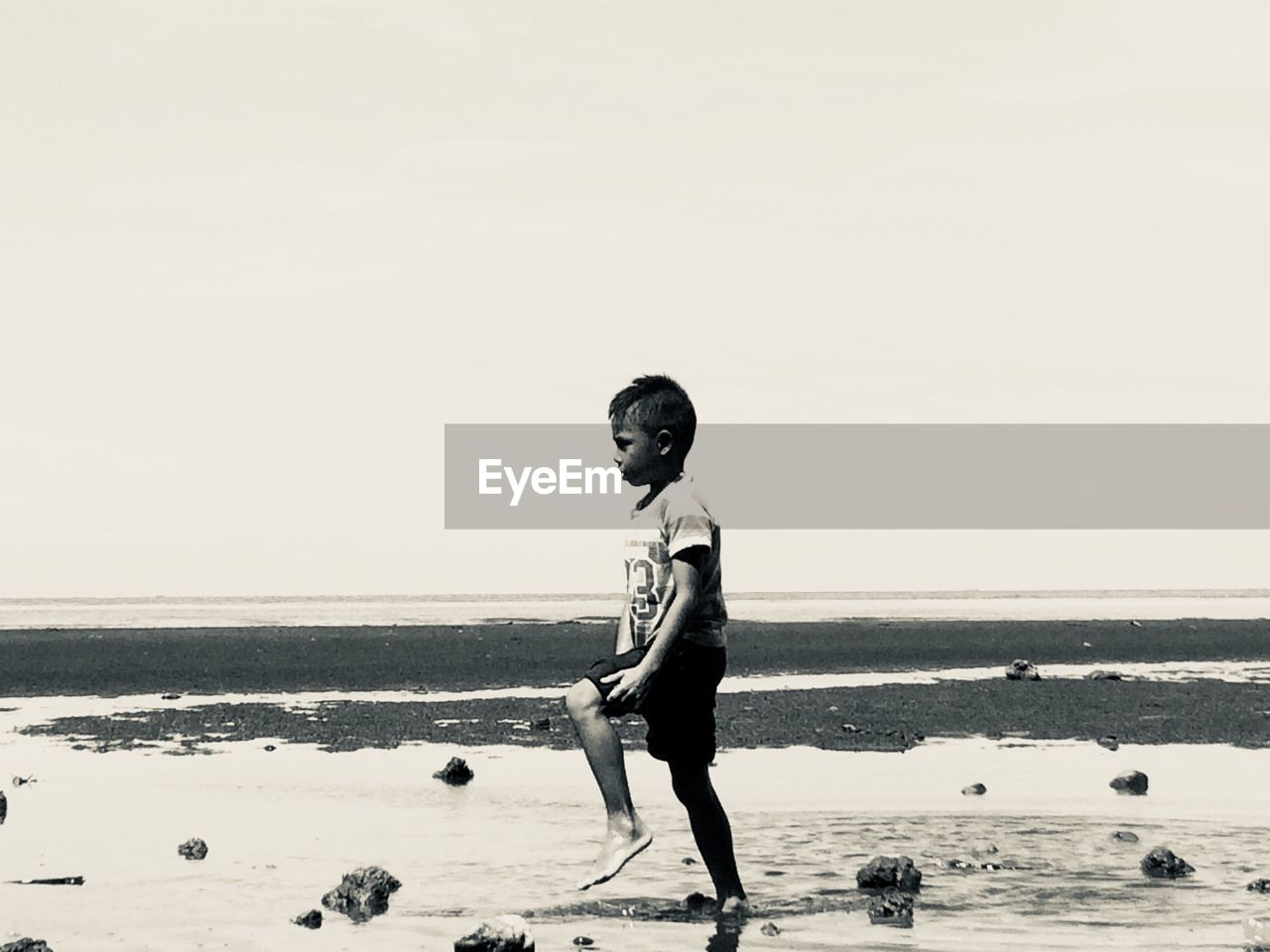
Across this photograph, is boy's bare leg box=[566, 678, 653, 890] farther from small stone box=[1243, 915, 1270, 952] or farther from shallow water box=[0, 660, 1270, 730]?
shallow water box=[0, 660, 1270, 730]

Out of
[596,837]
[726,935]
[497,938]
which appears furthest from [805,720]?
[497,938]

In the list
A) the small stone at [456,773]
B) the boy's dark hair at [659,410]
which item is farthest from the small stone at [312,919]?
the small stone at [456,773]

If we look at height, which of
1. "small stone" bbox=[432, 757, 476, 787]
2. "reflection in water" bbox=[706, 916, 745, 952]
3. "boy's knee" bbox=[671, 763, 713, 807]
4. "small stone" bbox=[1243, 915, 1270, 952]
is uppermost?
"boy's knee" bbox=[671, 763, 713, 807]

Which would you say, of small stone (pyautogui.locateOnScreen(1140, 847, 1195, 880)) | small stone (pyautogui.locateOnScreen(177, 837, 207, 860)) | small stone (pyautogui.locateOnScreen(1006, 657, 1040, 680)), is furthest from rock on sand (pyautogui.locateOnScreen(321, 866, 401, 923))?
small stone (pyautogui.locateOnScreen(1006, 657, 1040, 680))

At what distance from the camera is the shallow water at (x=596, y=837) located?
9.53 metres

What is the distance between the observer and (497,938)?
8.69 m

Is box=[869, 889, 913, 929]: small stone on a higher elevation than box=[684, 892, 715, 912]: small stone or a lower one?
higher

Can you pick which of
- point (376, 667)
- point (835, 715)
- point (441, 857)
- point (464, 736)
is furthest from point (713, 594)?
point (376, 667)

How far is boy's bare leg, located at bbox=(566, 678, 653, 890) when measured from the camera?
9.13 m

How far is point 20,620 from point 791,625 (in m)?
23.7

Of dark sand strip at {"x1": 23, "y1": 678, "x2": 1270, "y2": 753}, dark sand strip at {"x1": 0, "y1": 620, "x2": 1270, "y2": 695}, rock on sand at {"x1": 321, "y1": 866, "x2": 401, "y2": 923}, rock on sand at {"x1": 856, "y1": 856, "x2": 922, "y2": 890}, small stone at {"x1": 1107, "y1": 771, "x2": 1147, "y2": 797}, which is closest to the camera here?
rock on sand at {"x1": 321, "y1": 866, "x2": 401, "y2": 923}

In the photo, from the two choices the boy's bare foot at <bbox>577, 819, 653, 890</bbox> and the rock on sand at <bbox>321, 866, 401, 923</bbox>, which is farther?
the rock on sand at <bbox>321, 866, 401, 923</bbox>

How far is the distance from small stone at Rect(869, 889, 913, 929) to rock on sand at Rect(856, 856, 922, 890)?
1.69 ft

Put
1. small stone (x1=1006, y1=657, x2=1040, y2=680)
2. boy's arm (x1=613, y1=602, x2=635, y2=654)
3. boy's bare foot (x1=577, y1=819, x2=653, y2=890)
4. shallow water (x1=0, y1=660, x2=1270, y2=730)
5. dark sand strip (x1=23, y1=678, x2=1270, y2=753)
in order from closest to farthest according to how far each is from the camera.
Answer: boy's bare foot (x1=577, y1=819, x2=653, y2=890) → boy's arm (x1=613, y1=602, x2=635, y2=654) → dark sand strip (x1=23, y1=678, x2=1270, y2=753) → shallow water (x1=0, y1=660, x2=1270, y2=730) → small stone (x1=1006, y1=657, x2=1040, y2=680)
